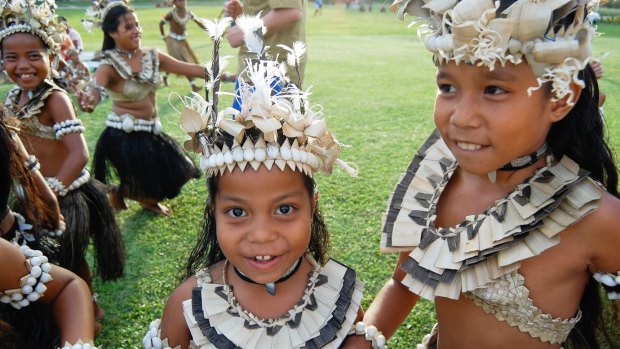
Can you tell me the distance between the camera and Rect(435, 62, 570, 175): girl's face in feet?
4.70

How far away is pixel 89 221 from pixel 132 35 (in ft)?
5.53

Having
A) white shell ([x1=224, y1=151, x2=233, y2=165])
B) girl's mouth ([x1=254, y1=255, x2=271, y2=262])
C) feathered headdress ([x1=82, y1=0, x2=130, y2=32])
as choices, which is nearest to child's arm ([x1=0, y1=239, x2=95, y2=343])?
girl's mouth ([x1=254, y1=255, x2=271, y2=262])

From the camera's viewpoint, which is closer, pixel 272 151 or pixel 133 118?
pixel 272 151

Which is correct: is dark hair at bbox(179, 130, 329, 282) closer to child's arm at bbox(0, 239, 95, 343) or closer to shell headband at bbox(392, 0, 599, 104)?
child's arm at bbox(0, 239, 95, 343)

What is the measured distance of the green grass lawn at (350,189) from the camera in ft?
10.6

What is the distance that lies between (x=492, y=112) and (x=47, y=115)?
266 cm

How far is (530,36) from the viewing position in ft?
4.51

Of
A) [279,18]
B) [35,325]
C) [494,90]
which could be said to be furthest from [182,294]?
[279,18]

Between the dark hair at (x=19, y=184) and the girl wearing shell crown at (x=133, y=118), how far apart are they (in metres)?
1.86

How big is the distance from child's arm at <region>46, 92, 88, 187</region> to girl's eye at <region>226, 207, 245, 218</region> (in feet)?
6.15

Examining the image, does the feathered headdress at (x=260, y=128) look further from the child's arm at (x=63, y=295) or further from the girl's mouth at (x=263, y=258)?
the child's arm at (x=63, y=295)

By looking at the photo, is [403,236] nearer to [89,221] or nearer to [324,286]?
[324,286]

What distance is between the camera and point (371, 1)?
131 feet

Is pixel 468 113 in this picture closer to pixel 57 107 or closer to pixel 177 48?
pixel 57 107
